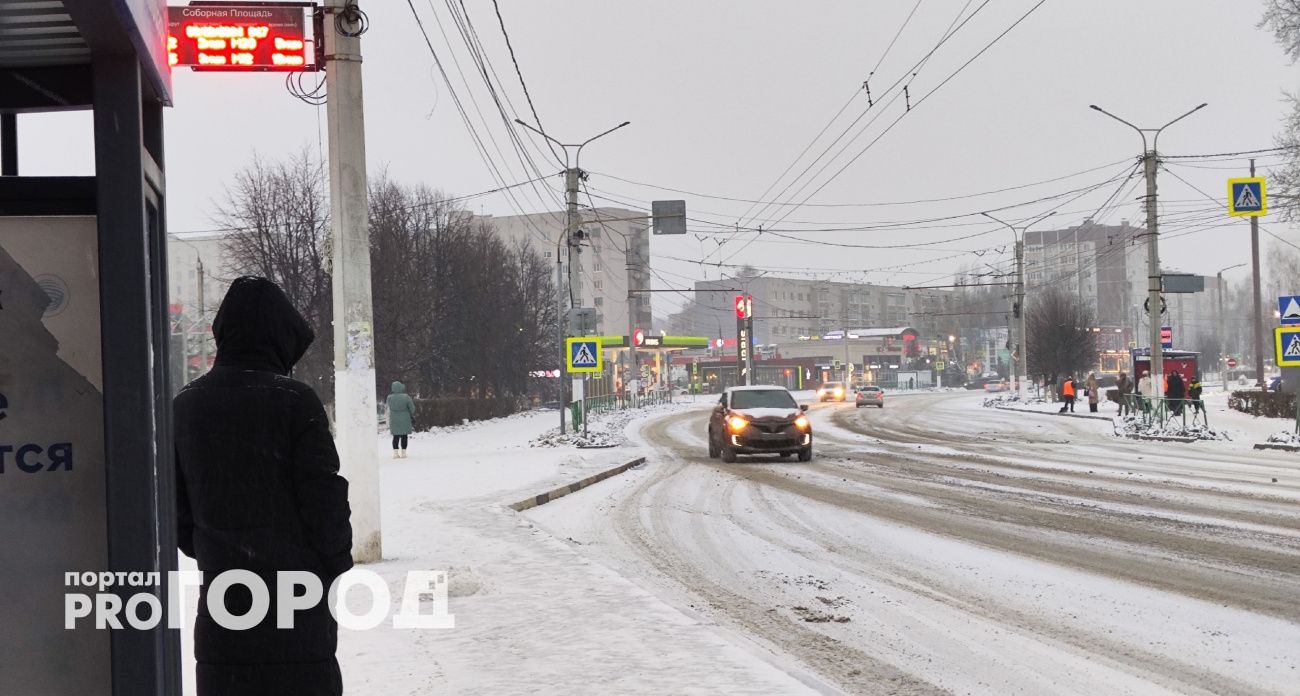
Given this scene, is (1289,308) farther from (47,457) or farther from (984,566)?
(47,457)

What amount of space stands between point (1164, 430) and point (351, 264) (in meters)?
26.9

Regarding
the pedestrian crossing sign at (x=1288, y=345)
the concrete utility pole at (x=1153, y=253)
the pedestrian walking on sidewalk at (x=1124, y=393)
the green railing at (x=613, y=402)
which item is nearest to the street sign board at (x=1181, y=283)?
the concrete utility pole at (x=1153, y=253)

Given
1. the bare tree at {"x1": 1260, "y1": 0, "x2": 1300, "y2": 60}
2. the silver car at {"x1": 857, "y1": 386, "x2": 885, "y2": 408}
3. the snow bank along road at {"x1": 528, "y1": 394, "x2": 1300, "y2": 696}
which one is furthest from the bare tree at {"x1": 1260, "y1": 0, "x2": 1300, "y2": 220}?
the silver car at {"x1": 857, "y1": 386, "x2": 885, "y2": 408}

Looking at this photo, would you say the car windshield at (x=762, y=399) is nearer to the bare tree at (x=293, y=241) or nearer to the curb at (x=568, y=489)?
the curb at (x=568, y=489)

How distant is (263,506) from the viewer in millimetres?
3422

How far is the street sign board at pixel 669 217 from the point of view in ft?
107

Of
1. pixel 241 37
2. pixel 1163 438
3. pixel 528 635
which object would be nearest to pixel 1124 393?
pixel 1163 438

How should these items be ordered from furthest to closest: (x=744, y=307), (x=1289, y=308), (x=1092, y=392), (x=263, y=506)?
(x=744, y=307) < (x=1092, y=392) < (x=1289, y=308) < (x=263, y=506)

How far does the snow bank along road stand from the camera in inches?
255

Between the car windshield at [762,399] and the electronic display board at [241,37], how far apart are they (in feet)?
53.1

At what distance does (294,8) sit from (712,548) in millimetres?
6380

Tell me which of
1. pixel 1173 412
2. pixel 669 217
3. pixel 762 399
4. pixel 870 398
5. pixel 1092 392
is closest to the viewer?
pixel 762 399

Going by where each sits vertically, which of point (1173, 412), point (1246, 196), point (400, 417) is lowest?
point (1173, 412)

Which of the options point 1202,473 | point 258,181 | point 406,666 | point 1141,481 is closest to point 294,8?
point 406,666
